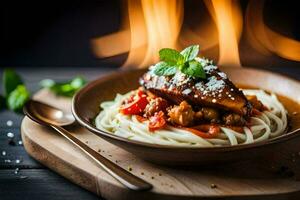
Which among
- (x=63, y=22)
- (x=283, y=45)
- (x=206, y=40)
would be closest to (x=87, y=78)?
(x=63, y=22)

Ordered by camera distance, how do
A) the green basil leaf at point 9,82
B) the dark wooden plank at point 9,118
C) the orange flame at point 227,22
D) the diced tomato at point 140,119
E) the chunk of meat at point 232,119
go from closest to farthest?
the chunk of meat at point 232,119 < the diced tomato at point 140,119 < the dark wooden plank at point 9,118 < the green basil leaf at point 9,82 < the orange flame at point 227,22

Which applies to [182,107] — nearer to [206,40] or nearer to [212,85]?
[212,85]

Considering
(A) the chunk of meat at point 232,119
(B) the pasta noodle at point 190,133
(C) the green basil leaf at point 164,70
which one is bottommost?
(B) the pasta noodle at point 190,133

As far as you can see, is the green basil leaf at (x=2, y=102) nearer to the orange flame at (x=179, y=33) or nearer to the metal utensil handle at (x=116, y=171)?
the metal utensil handle at (x=116, y=171)

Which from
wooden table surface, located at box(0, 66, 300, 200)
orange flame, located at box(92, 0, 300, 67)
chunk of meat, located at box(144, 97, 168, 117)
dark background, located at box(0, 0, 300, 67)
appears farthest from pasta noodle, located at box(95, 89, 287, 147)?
dark background, located at box(0, 0, 300, 67)

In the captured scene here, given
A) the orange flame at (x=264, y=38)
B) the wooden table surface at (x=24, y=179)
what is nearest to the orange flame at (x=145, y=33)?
the orange flame at (x=264, y=38)

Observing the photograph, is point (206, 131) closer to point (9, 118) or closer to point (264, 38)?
point (9, 118)
